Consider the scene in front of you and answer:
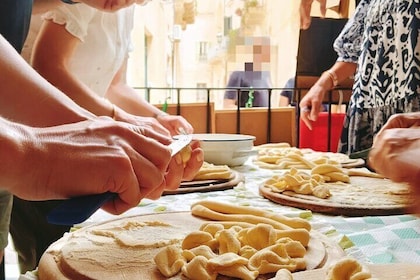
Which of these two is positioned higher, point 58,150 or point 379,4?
point 379,4

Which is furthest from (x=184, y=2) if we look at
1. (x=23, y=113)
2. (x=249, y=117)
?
(x=23, y=113)

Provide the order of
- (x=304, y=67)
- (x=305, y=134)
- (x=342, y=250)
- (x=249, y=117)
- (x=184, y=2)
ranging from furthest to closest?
(x=184, y=2) < (x=304, y=67) < (x=305, y=134) < (x=249, y=117) < (x=342, y=250)

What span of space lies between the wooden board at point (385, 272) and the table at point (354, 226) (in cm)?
6

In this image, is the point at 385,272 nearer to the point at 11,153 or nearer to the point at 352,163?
the point at 11,153

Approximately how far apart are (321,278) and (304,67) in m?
2.00

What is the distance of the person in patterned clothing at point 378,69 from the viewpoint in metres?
1.38

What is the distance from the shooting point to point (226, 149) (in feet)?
4.23

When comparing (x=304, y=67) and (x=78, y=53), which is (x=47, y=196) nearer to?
(x=78, y=53)

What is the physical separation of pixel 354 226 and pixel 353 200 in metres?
0.13

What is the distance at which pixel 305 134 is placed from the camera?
2.26m

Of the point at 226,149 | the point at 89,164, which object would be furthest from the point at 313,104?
the point at 89,164

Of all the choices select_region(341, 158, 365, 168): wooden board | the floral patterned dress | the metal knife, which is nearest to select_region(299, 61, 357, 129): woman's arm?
the floral patterned dress

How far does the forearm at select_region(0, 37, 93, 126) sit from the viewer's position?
612mm

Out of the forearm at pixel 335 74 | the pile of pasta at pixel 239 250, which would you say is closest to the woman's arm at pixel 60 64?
the pile of pasta at pixel 239 250
